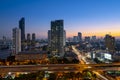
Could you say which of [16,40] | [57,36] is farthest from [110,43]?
[16,40]

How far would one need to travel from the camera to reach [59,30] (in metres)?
23.9

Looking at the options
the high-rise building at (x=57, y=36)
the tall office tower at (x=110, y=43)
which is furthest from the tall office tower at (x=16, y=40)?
the tall office tower at (x=110, y=43)

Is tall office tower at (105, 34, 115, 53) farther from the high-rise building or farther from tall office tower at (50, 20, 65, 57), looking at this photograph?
tall office tower at (50, 20, 65, 57)

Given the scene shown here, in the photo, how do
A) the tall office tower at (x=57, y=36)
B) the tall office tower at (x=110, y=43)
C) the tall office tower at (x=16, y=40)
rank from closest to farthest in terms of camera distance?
the tall office tower at (x=16, y=40), the tall office tower at (x=57, y=36), the tall office tower at (x=110, y=43)

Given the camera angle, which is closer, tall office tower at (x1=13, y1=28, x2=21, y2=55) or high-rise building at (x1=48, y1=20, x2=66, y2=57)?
tall office tower at (x1=13, y1=28, x2=21, y2=55)

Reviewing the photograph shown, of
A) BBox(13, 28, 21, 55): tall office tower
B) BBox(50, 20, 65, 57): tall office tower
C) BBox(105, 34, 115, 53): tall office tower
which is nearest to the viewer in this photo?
BBox(13, 28, 21, 55): tall office tower

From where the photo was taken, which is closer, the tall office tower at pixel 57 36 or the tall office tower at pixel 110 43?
the tall office tower at pixel 57 36

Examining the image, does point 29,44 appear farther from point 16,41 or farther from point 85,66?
point 85,66

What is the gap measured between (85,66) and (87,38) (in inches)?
1242

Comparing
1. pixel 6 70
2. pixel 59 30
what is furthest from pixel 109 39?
pixel 6 70

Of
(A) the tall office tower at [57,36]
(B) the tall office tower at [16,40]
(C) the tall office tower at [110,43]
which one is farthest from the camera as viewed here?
(C) the tall office tower at [110,43]

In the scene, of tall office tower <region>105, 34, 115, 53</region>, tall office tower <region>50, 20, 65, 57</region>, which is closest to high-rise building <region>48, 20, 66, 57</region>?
tall office tower <region>50, 20, 65, 57</region>

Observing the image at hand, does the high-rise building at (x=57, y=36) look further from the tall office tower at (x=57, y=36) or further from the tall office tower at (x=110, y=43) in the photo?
the tall office tower at (x=110, y=43)

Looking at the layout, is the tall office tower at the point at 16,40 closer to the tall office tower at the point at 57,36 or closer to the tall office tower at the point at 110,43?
the tall office tower at the point at 57,36
